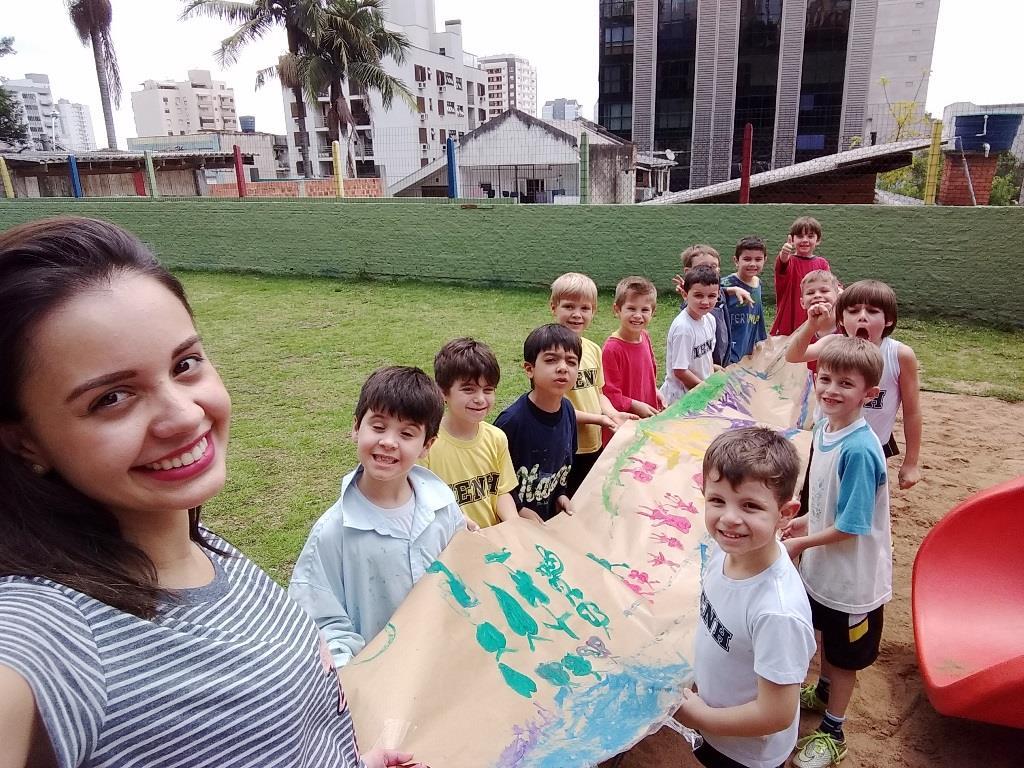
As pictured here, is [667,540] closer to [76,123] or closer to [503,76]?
[503,76]

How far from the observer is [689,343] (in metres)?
4.14

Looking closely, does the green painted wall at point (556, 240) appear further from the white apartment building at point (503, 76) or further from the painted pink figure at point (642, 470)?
the white apartment building at point (503, 76)

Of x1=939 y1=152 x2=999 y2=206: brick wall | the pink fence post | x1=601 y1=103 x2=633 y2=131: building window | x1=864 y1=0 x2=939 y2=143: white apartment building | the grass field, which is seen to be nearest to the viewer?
the grass field

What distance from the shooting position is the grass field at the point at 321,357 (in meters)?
4.23

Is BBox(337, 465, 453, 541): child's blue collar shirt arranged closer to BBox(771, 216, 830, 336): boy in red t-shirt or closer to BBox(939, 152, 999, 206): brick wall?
BBox(771, 216, 830, 336): boy in red t-shirt

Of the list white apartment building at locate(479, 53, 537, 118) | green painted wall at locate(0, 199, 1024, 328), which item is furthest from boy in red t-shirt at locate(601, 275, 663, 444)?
white apartment building at locate(479, 53, 537, 118)

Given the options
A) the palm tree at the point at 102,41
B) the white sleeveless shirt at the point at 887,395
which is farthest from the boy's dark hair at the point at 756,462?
the palm tree at the point at 102,41

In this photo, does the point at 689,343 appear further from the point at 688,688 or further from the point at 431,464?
the point at 688,688

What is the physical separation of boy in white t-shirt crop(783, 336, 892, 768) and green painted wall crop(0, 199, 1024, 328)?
326 inches

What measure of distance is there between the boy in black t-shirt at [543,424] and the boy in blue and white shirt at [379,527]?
781 mm

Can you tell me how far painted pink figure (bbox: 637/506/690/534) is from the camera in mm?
2607

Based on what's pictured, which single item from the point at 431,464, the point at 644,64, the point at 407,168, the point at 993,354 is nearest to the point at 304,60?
the point at 407,168

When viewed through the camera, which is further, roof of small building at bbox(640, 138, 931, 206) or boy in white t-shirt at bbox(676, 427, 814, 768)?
roof of small building at bbox(640, 138, 931, 206)

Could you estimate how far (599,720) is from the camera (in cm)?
174
